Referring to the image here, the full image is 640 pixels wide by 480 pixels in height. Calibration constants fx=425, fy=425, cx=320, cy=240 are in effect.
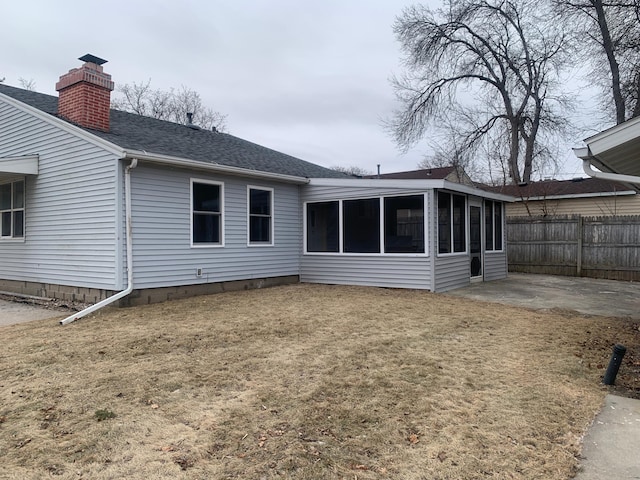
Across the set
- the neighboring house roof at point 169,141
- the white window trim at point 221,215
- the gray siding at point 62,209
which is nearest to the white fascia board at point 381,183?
the neighboring house roof at point 169,141

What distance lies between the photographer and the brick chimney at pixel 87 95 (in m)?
8.12

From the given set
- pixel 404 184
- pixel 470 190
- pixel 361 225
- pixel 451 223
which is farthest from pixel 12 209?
pixel 470 190

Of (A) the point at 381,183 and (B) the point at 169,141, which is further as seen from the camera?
(A) the point at 381,183

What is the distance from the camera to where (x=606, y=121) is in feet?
55.6

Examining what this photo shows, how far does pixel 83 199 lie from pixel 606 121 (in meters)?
18.7

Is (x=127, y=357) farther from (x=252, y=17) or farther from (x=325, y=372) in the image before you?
(x=252, y=17)

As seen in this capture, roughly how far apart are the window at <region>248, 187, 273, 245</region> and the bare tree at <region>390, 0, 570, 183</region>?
1303 cm

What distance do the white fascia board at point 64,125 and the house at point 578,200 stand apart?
46.0 ft

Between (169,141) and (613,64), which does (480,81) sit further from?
(169,141)

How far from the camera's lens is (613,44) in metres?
14.9

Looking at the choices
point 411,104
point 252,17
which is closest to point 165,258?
point 252,17

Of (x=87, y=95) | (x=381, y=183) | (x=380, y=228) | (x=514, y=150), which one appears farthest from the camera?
(x=514, y=150)

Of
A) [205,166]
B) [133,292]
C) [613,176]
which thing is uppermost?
[205,166]

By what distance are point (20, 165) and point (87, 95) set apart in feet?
6.59
